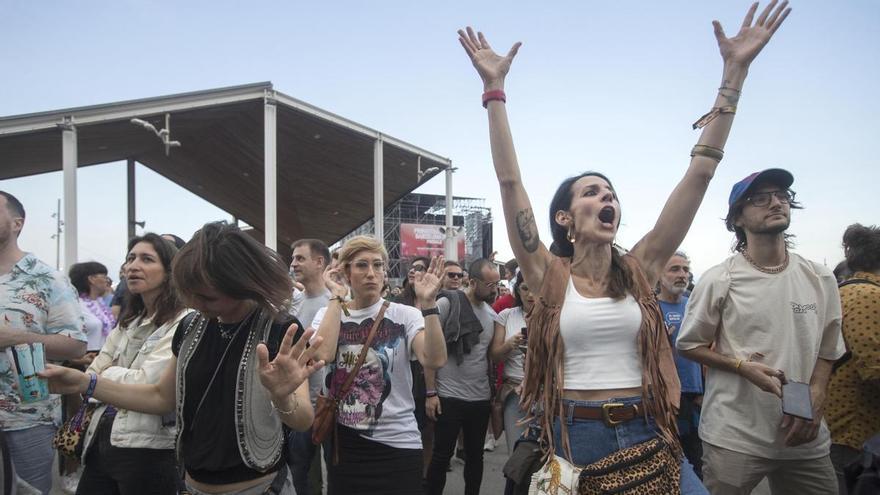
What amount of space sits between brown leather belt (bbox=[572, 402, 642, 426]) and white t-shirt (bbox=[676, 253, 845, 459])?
1.20 metres

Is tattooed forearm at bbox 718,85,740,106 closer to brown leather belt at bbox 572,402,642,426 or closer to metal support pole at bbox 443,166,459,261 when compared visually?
brown leather belt at bbox 572,402,642,426

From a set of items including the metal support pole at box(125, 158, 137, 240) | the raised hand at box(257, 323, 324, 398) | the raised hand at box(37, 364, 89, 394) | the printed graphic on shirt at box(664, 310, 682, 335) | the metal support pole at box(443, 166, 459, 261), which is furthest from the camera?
the metal support pole at box(125, 158, 137, 240)

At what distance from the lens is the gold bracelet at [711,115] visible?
234 cm

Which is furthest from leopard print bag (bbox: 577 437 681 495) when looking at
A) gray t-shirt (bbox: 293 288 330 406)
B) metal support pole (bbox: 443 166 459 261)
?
metal support pole (bbox: 443 166 459 261)

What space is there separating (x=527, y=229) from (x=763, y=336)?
154cm

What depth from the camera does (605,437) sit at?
200 cm

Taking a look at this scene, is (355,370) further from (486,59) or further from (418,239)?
(418,239)

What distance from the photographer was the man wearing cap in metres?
2.77

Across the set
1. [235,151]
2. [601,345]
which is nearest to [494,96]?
[601,345]

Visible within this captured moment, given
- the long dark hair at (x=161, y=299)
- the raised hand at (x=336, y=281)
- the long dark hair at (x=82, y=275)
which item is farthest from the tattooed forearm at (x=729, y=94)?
the long dark hair at (x=82, y=275)

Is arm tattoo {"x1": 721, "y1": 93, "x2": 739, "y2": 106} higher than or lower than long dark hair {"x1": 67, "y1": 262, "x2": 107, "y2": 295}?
higher

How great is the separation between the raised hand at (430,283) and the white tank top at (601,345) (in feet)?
3.51

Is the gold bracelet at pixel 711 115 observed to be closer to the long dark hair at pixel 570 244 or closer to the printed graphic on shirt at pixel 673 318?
the long dark hair at pixel 570 244

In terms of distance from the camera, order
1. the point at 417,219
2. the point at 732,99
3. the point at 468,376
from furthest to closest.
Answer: the point at 417,219, the point at 468,376, the point at 732,99
